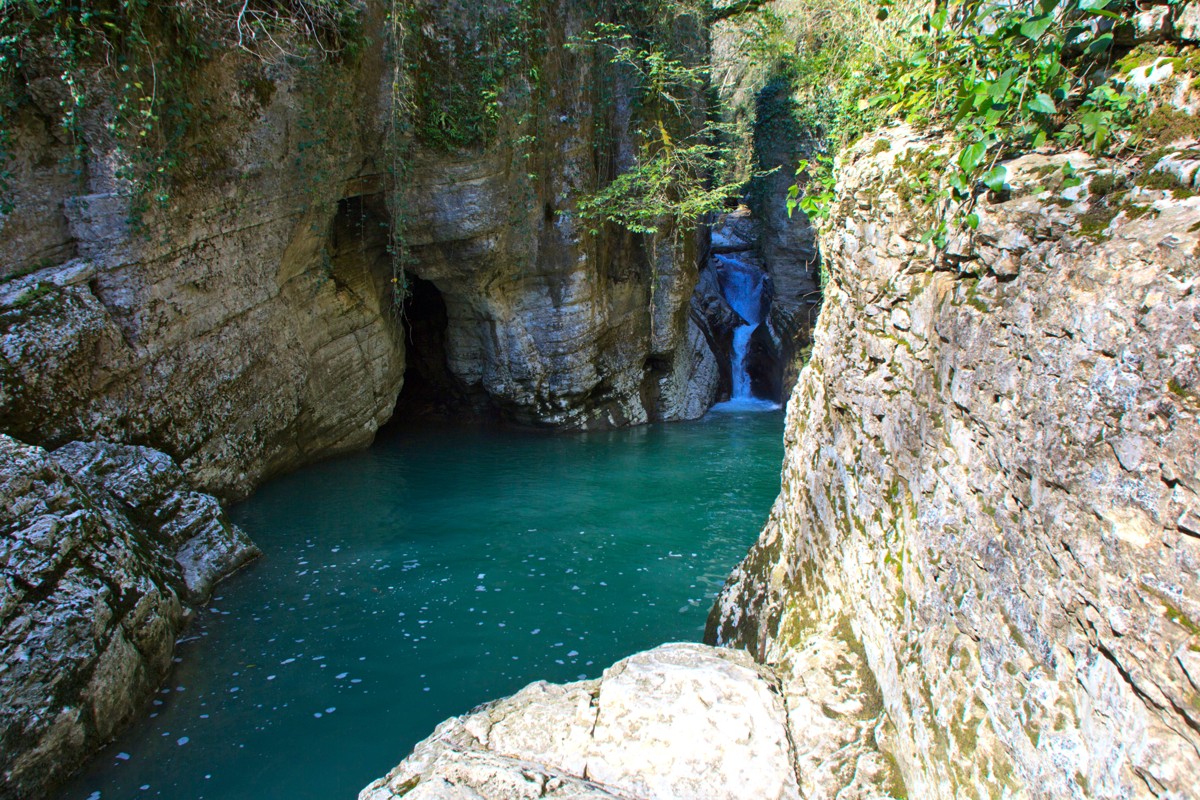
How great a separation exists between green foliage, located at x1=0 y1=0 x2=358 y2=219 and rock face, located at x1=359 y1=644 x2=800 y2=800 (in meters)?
6.66

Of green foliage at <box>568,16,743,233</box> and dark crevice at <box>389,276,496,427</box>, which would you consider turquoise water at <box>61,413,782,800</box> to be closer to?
dark crevice at <box>389,276,496,427</box>

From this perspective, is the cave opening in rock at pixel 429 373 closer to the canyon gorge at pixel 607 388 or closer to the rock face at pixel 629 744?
the canyon gorge at pixel 607 388

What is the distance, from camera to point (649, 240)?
14453 millimetres

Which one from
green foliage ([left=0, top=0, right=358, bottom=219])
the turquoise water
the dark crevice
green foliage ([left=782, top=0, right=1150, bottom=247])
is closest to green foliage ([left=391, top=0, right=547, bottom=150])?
green foliage ([left=0, top=0, right=358, bottom=219])

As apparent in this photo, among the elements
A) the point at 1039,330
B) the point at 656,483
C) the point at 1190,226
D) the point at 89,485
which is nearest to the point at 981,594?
the point at 1039,330

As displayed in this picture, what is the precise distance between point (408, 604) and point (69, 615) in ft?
8.42

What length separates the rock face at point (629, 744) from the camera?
10.8 ft

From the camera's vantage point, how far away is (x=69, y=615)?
4934 mm

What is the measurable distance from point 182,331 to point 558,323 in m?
6.61

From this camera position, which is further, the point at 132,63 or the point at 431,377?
the point at 431,377

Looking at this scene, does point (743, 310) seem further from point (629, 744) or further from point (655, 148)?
point (629, 744)

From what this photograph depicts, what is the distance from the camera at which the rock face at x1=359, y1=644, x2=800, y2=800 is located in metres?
3.28

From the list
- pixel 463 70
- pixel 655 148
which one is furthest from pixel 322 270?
pixel 655 148

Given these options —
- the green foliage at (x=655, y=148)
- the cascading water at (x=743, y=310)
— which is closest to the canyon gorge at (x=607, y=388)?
the green foliage at (x=655, y=148)
